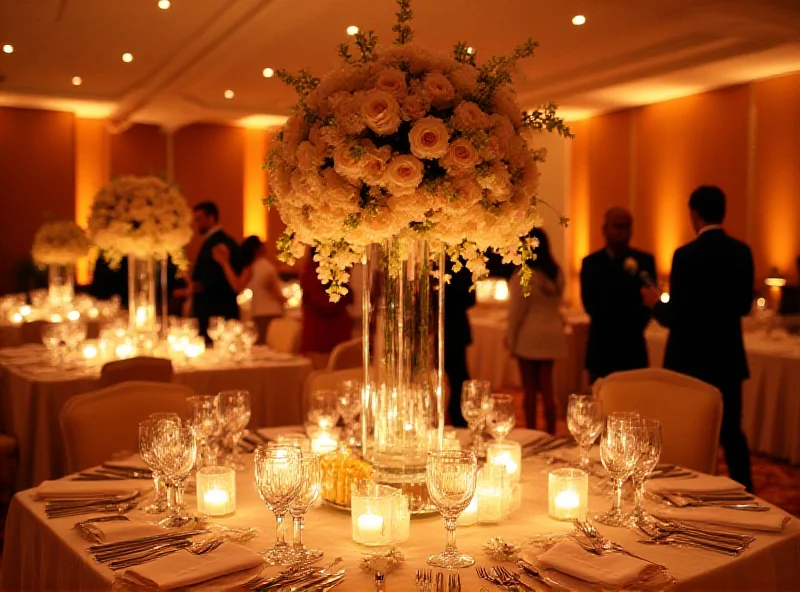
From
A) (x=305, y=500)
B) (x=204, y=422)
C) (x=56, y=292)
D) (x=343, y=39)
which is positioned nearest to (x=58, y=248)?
(x=56, y=292)

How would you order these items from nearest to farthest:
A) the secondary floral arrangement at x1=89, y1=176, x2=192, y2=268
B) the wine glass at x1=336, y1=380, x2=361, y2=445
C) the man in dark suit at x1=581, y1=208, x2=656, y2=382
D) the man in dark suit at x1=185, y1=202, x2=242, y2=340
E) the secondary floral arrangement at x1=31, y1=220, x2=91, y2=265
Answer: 1. the wine glass at x1=336, y1=380, x2=361, y2=445
2. the man in dark suit at x1=581, y1=208, x2=656, y2=382
3. the secondary floral arrangement at x1=89, y1=176, x2=192, y2=268
4. the man in dark suit at x1=185, y1=202, x2=242, y2=340
5. the secondary floral arrangement at x1=31, y1=220, x2=91, y2=265

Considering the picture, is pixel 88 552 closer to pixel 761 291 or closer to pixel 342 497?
pixel 342 497

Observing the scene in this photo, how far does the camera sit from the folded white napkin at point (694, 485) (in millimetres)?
2414

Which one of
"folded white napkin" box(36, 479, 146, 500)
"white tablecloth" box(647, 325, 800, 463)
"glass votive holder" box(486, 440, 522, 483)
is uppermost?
"glass votive holder" box(486, 440, 522, 483)

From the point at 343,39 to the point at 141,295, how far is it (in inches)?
154

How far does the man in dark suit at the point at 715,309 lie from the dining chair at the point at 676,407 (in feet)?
4.17

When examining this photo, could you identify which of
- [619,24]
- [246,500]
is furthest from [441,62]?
[619,24]

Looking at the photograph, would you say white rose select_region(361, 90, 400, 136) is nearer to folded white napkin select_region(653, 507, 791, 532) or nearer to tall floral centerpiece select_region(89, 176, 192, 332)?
folded white napkin select_region(653, 507, 791, 532)

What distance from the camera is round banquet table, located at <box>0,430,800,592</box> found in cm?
183

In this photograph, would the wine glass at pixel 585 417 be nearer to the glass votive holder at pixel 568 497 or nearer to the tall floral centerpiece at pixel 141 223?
the glass votive holder at pixel 568 497

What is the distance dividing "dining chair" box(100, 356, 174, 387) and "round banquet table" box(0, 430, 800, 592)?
71.0 inches

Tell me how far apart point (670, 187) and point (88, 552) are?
1050 cm

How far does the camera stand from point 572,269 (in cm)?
1316

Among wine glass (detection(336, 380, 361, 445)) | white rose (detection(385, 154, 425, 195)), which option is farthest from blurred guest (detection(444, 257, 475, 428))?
white rose (detection(385, 154, 425, 195))
